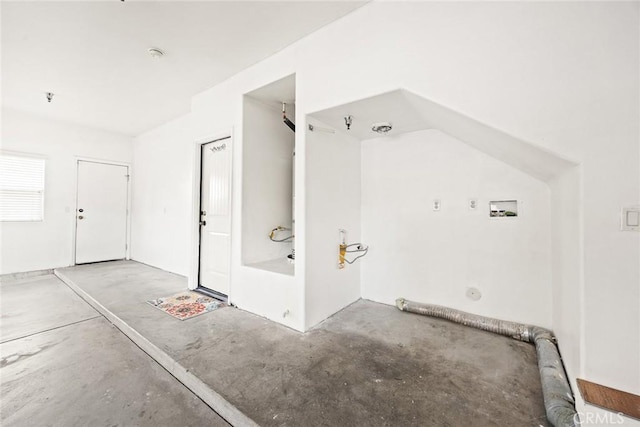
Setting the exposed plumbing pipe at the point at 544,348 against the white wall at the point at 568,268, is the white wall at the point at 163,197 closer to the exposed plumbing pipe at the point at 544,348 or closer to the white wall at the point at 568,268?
the exposed plumbing pipe at the point at 544,348

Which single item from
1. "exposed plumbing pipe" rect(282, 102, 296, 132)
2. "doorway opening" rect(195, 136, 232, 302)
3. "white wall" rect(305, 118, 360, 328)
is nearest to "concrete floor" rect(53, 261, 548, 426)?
"white wall" rect(305, 118, 360, 328)

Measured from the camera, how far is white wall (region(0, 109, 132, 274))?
438 cm

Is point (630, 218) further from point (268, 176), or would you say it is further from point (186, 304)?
point (186, 304)

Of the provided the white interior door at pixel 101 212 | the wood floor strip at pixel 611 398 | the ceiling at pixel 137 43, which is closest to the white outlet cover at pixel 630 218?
the wood floor strip at pixel 611 398

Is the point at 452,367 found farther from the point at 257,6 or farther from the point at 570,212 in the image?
the point at 257,6

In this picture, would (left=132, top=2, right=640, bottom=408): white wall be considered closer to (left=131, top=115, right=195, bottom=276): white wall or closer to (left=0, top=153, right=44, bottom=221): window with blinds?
(left=131, top=115, right=195, bottom=276): white wall

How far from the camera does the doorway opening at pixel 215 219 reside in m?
3.33

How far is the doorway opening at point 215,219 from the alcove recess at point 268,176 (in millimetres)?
323

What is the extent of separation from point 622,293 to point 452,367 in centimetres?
111

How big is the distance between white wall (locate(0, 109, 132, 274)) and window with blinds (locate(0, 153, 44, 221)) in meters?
0.09

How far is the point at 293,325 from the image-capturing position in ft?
8.11

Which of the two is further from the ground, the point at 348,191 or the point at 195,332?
the point at 348,191

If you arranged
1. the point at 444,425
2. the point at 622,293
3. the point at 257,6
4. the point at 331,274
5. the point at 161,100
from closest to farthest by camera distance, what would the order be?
the point at 622,293 → the point at 444,425 → the point at 257,6 → the point at 331,274 → the point at 161,100

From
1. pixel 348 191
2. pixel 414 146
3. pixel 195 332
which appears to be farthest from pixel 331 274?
pixel 414 146
